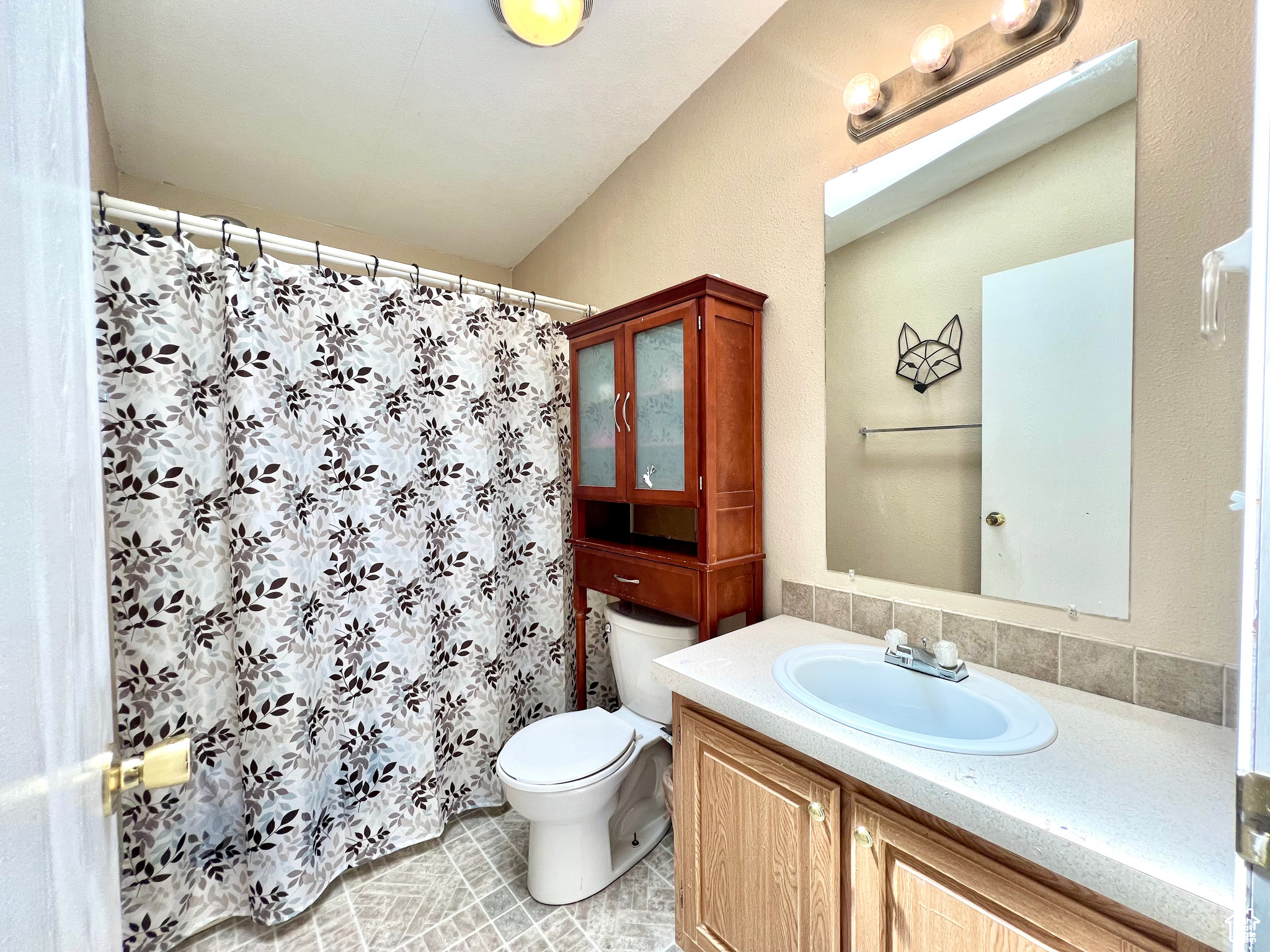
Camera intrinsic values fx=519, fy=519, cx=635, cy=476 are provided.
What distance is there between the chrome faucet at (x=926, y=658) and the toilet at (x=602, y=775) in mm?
657

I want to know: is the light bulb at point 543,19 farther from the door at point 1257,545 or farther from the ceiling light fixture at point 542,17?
the door at point 1257,545

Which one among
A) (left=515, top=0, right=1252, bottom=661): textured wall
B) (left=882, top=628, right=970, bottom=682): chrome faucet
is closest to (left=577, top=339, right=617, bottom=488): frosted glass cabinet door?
(left=515, top=0, right=1252, bottom=661): textured wall

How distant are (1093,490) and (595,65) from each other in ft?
6.28

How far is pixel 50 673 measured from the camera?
0.30 meters

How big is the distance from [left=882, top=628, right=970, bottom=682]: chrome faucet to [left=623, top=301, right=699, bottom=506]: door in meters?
0.64

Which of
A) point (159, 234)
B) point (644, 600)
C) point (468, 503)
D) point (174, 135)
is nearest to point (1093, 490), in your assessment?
point (644, 600)

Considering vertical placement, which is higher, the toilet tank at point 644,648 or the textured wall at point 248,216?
the textured wall at point 248,216

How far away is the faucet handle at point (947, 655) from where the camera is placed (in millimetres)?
1157

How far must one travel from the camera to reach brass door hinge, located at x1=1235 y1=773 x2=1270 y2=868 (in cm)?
37

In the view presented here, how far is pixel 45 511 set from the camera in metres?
0.30

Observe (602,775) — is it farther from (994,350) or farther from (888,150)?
(888,150)

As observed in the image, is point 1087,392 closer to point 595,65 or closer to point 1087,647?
point 1087,647

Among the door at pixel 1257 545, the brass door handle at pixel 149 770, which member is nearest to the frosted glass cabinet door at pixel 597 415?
the brass door handle at pixel 149 770

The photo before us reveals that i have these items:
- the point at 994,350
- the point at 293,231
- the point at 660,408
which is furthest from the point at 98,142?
the point at 994,350
